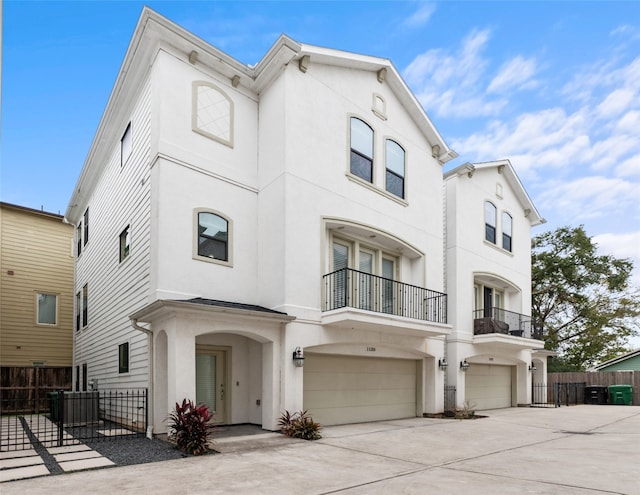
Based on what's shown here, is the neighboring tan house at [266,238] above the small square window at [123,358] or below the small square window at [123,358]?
above

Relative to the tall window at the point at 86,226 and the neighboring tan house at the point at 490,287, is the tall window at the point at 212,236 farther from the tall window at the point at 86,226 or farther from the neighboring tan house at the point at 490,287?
the tall window at the point at 86,226

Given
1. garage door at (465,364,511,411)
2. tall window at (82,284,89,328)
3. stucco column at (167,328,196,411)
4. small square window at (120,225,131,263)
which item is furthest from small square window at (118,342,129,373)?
garage door at (465,364,511,411)

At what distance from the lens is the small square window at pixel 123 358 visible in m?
13.0

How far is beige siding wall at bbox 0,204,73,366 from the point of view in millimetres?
19250

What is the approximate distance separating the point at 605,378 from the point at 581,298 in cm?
716

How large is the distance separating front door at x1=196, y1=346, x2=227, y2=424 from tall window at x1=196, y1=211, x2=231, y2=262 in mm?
2177

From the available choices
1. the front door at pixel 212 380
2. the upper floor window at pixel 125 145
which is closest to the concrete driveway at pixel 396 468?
the front door at pixel 212 380

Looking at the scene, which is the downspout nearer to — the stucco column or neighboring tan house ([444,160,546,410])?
the stucco column

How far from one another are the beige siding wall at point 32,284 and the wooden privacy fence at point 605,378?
73.3 feet

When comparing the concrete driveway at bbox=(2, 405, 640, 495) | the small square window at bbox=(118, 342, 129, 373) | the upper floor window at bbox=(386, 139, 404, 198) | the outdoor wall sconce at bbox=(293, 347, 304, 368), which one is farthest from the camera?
the upper floor window at bbox=(386, 139, 404, 198)

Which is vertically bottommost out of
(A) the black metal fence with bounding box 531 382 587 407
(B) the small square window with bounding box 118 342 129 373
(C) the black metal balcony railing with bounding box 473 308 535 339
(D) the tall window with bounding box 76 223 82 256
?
(A) the black metal fence with bounding box 531 382 587 407


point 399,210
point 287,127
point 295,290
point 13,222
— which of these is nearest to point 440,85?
point 399,210

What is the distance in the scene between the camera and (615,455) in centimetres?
869

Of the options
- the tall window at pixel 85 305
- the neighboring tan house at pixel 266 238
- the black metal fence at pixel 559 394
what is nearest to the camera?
the neighboring tan house at pixel 266 238
